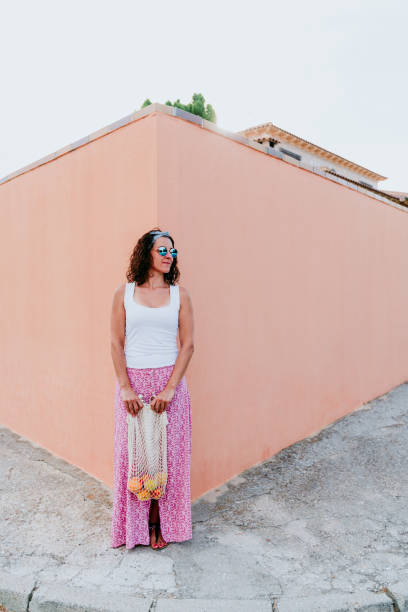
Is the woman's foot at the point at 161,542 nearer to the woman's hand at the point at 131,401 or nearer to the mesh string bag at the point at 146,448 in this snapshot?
the mesh string bag at the point at 146,448

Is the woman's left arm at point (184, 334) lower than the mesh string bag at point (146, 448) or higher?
higher

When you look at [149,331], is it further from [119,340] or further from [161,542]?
[161,542]

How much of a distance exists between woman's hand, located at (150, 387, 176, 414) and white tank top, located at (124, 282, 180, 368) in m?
0.17

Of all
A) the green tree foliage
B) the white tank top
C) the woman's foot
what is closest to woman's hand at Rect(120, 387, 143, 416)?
the white tank top

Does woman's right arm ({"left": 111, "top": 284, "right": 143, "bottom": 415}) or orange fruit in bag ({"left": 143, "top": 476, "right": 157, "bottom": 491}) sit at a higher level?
woman's right arm ({"left": 111, "top": 284, "right": 143, "bottom": 415})

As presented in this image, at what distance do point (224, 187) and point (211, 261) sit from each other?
605mm

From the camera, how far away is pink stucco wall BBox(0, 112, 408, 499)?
12.4 feet

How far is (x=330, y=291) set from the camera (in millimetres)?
5652

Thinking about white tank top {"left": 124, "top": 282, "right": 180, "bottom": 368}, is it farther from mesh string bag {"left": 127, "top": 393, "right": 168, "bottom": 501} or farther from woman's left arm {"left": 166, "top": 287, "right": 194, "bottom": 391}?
mesh string bag {"left": 127, "top": 393, "right": 168, "bottom": 501}

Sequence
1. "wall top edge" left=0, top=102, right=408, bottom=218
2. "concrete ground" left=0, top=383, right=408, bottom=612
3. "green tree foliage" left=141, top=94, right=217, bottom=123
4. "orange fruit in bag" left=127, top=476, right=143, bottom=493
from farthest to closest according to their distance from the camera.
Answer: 1. "green tree foliage" left=141, top=94, right=217, bottom=123
2. "wall top edge" left=0, top=102, right=408, bottom=218
3. "orange fruit in bag" left=127, top=476, right=143, bottom=493
4. "concrete ground" left=0, top=383, right=408, bottom=612

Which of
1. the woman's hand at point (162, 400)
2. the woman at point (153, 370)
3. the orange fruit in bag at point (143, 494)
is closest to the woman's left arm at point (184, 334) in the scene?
the woman at point (153, 370)

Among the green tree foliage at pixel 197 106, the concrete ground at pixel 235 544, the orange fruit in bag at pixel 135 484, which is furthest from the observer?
the green tree foliage at pixel 197 106

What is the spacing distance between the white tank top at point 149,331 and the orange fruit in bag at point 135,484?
665 mm

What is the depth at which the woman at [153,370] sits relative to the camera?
10.1 feet
